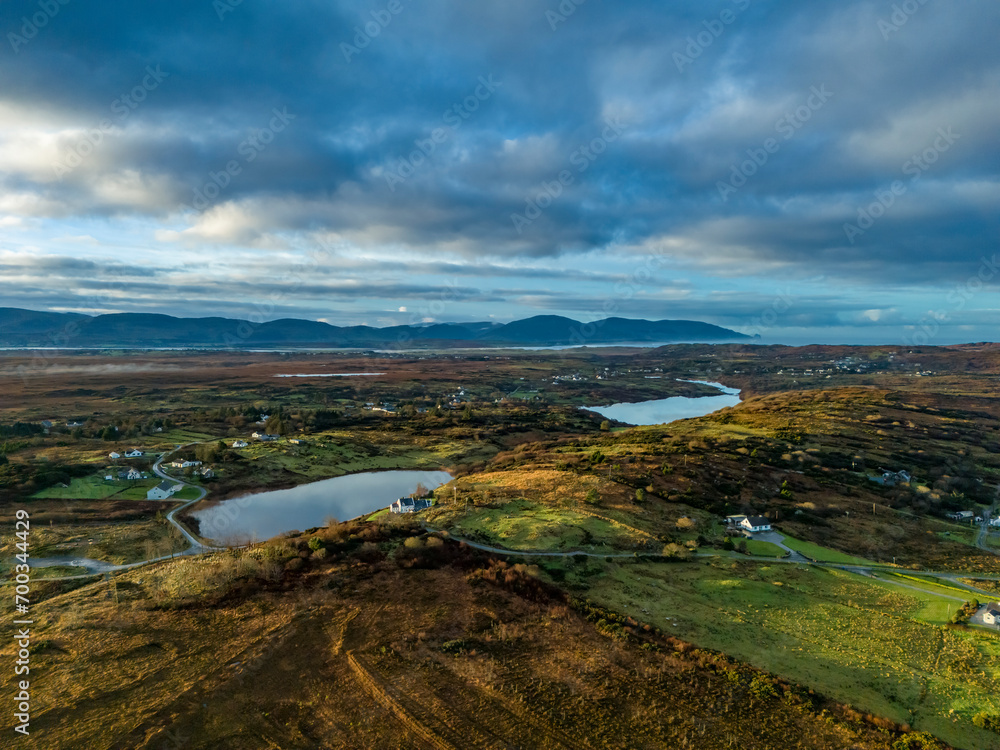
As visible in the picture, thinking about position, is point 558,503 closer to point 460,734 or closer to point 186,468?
point 460,734

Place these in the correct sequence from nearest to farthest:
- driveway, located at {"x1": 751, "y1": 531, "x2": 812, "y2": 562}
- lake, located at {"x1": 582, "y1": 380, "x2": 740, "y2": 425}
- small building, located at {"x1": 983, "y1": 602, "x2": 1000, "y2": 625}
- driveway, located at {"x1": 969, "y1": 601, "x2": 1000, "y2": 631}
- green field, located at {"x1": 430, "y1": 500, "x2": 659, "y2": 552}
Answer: driveway, located at {"x1": 969, "y1": 601, "x2": 1000, "y2": 631}
small building, located at {"x1": 983, "y1": 602, "x2": 1000, "y2": 625}
green field, located at {"x1": 430, "y1": 500, "x2": 659, "y2": 552}
driveway, located at {"x1": 751, "y1": 531, "x2": 812, "y2": 562}
lake, located at {"x1": 582, "y1": 380, "x2": 740, "y2": 425}

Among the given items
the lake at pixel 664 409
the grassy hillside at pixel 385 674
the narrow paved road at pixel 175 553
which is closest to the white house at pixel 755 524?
the grassy hillside at pixel 385 674

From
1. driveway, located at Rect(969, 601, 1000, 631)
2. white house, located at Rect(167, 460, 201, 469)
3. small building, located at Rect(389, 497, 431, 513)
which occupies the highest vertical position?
driveway, located at Rect(969, 601, 1000, 631)

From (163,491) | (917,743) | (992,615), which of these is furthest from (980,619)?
(163,491)

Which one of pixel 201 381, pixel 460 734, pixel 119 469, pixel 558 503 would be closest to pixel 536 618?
pixel 460 734

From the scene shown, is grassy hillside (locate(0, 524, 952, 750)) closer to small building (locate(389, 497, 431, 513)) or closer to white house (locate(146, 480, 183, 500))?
small building (locate(389, 497, 431, 513))

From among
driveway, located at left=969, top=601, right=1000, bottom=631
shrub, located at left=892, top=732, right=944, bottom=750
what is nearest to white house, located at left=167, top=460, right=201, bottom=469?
shrub, located at left=892, top=732, right=944, bottom=750
